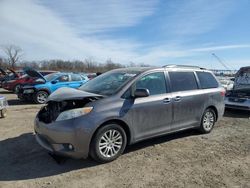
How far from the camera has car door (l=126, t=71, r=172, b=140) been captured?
4.86 meters

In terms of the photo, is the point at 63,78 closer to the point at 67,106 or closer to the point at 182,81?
the point at 182,81

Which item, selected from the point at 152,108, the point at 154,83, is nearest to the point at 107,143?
the point at 152,108

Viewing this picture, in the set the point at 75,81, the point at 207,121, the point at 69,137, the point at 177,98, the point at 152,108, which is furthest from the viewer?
the point at 75,81

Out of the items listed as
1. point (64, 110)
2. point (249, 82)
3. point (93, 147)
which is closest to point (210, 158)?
point (93, 147)

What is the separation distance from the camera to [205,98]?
6.26 meters

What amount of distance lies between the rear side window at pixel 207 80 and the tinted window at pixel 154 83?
4.68 ft

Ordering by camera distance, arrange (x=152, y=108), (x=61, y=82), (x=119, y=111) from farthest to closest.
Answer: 1. (x=61, y=82)
2. (x=152, y=108)
3. (x=119, y=111)

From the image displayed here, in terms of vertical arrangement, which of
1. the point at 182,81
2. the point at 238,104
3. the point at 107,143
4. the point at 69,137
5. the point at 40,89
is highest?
the point at 182,81

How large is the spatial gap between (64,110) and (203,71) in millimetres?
3886

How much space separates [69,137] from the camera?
13.6 ft

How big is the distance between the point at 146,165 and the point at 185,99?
1.94 m

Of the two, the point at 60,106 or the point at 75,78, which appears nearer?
the point at 60,106

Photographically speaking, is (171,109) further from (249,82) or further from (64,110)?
(249,82)

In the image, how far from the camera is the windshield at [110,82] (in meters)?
4.90
